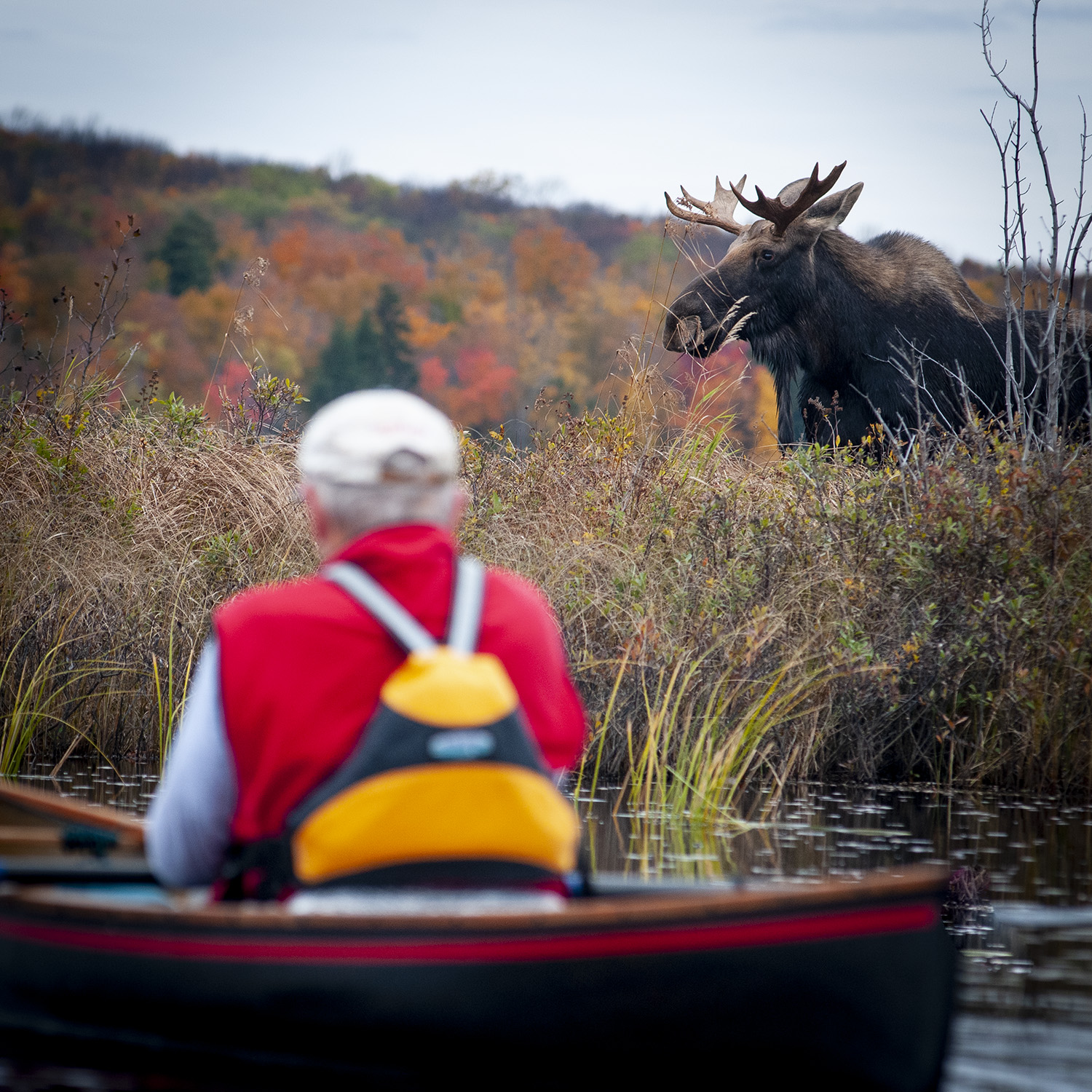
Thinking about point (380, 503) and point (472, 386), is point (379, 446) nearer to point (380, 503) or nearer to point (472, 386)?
point (380, 503)

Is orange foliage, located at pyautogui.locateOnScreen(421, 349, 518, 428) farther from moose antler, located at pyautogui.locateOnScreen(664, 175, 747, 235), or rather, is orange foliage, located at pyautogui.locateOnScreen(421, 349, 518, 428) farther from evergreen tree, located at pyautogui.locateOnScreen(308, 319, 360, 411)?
moose antler, located at pyautogui.locateOnScreen(664, 175, 747, 235)

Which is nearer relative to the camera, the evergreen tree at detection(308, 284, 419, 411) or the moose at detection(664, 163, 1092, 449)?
the moose at detection(664, 163, 1092, 449)

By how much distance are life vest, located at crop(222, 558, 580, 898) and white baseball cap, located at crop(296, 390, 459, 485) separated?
7.3 inches

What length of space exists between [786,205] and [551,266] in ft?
227

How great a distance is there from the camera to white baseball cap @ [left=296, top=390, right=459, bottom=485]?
10.3ft

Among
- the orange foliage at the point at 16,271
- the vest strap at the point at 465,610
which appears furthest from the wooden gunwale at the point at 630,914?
the orange foliage at the point at 16,271

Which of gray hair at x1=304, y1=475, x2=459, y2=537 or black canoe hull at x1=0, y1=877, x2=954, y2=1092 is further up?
gray hair at x1=304, y1=475, x2=459, y2=537

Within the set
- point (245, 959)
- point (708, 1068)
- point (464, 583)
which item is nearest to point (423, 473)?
point (464, 583)

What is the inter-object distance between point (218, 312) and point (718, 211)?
55.4 meters

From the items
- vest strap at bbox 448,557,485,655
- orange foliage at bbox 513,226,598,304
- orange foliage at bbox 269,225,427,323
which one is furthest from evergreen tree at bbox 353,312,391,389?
vest strap at bbox 448,557,485,655

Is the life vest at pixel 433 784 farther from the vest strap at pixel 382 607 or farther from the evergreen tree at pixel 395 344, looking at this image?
the evergreen tree at pixel 395 344

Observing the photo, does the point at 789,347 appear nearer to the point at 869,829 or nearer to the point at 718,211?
the point at 718,211

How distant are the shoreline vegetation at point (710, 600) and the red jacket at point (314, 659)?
393cm

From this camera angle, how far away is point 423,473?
314 cm
